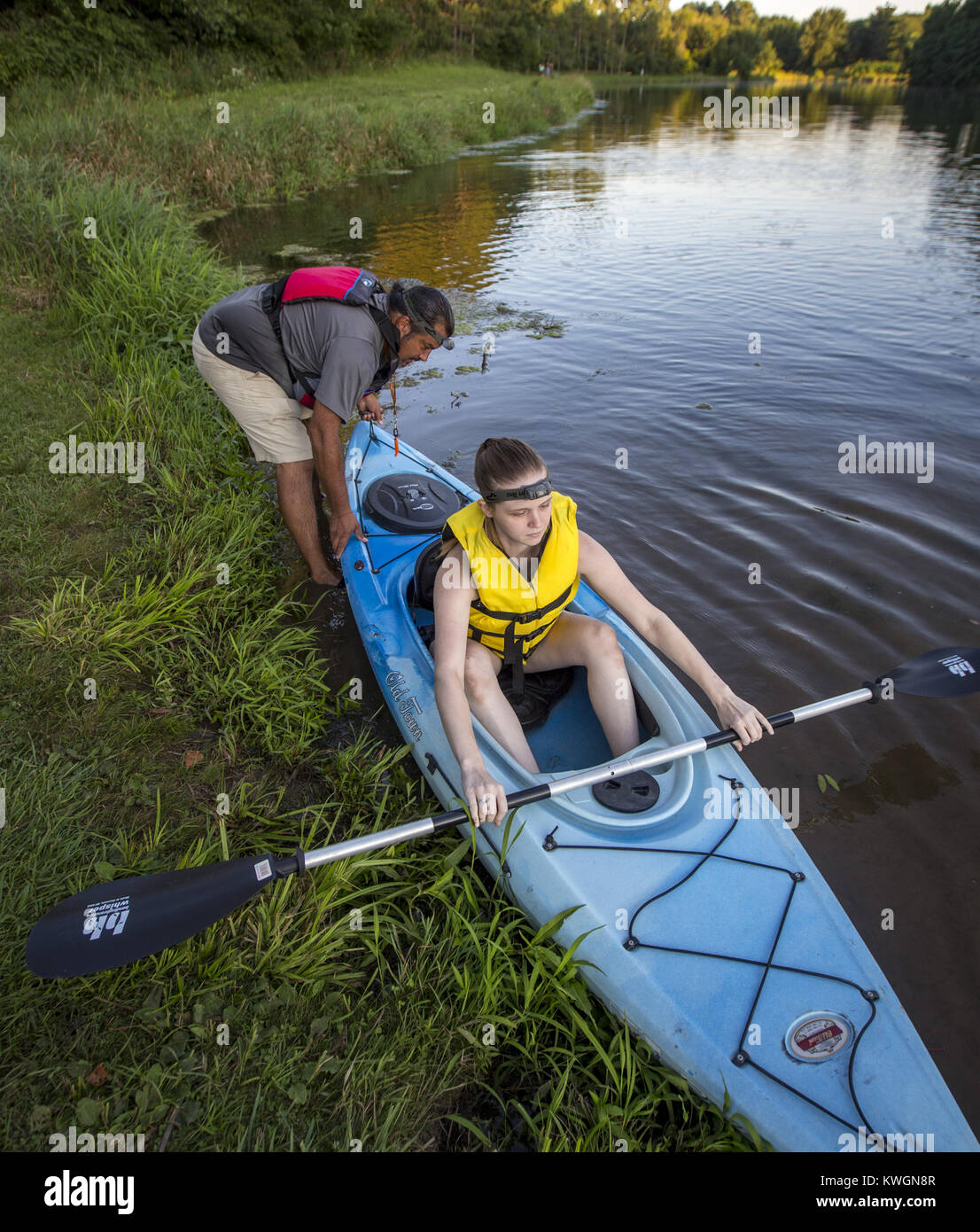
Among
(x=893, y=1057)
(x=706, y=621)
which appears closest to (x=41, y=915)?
(x=893, y=1057)

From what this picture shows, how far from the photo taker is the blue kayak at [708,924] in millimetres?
1964

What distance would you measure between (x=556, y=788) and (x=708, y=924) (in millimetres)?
633

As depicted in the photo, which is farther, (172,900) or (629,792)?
(629,792)

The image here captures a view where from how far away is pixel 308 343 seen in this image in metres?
3.66

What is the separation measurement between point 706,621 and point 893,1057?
2.38 metres

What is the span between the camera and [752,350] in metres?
7.66

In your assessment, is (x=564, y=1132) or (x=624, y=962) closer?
(x=564, y=1132)

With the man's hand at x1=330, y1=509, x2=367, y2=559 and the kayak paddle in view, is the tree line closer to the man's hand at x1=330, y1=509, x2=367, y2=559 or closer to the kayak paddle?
the man's hand at x1=330, y1=509, x2=367, y2=559

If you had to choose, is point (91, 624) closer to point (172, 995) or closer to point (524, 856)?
point (172, 995)

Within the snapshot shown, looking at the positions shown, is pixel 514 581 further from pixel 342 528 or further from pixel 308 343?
pixel 308 343

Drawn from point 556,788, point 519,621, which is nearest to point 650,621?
point 519,621

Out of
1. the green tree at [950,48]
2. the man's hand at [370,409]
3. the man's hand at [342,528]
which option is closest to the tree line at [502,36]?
the green tree at [950,48]

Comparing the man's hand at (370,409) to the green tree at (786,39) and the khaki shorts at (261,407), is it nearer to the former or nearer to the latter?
the khaki shorts at (261,407)

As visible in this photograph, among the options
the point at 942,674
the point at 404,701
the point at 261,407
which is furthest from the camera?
the point at 261,407
